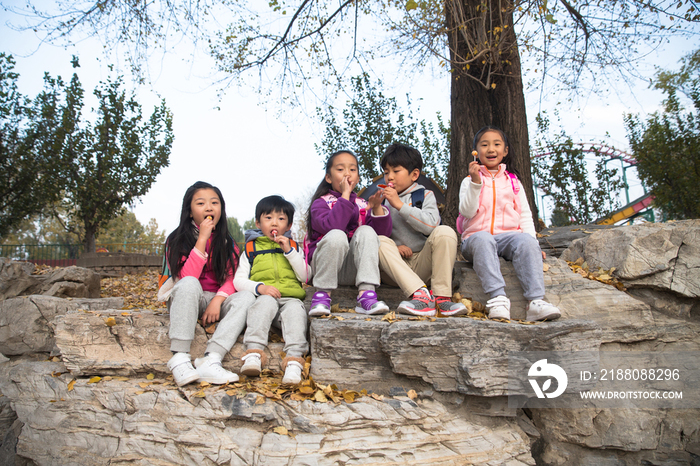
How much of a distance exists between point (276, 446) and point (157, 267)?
380 inches

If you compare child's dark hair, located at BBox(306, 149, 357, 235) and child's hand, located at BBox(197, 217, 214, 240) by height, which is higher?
child's dark hair, located at BBox(306, 149, 357, 235)

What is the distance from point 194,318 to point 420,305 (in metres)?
1.53

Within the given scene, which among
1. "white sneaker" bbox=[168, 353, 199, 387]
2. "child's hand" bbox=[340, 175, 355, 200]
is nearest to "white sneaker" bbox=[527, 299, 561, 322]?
"child's hand" bbox=[340, 175, 355, 200]

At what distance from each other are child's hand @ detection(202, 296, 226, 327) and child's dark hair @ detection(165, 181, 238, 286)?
215 mm

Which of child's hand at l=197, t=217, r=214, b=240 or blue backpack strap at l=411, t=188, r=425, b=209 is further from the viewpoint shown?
blue backpack strap at l=411, t=188, r=425, b=209

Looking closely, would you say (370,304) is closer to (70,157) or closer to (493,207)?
(493,207)

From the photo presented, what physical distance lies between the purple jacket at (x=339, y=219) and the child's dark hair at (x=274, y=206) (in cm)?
18

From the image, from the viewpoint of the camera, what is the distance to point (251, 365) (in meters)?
2.70

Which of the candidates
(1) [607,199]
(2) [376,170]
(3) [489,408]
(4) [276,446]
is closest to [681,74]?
(1) [607,199]

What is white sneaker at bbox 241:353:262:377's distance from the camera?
270cm

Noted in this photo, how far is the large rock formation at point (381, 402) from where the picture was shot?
246 centimetres

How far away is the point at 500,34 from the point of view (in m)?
4.90

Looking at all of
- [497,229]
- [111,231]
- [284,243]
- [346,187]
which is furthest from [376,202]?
[111,231]

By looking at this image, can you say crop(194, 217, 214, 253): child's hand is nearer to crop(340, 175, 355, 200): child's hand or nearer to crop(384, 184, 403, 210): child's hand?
crop(340, 175, 355, 200): child's hand
